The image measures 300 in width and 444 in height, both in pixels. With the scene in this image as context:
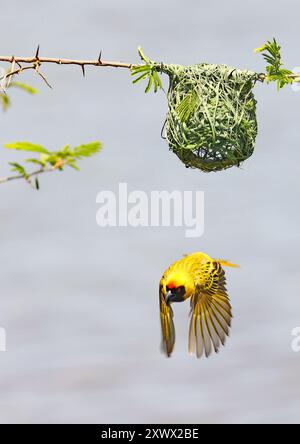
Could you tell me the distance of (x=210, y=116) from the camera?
8.69 ft

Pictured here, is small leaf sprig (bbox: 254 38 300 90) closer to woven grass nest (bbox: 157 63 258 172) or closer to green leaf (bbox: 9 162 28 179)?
woven grass nest (bbox: 157 63 258 172)

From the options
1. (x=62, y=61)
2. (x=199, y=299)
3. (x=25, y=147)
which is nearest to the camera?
(x=25, y=147)

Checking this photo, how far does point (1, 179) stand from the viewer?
1631mm

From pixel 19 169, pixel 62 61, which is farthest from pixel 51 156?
pixel 62 61

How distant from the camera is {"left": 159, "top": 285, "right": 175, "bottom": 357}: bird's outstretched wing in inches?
104

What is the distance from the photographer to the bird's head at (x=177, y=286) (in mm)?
2641

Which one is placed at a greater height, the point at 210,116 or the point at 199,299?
the point at 210,116

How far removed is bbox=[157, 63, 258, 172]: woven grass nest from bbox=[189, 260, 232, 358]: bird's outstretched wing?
41 centimetres

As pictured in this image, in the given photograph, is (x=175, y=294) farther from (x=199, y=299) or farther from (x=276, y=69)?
(x=276, y=69)

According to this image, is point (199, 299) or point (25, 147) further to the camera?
point (199, 299)

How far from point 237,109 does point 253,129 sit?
0.38 feet

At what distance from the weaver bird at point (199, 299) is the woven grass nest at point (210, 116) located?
38 cm

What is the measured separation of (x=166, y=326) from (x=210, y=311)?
18 cm

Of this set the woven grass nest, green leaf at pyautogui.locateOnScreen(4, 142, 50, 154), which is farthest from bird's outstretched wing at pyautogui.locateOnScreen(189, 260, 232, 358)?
green leaf at pyautogui.locateOnScreen(4, 142, 50, 154)
